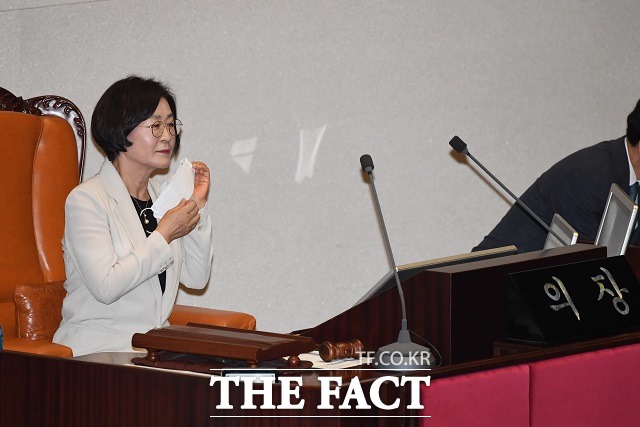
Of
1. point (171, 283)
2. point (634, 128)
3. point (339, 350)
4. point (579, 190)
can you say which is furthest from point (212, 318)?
point (634, 128)

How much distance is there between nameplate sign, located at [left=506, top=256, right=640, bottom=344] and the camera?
2.06 meters

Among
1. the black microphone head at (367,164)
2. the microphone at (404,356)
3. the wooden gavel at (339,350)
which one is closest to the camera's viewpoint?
the microphone at (404,356)

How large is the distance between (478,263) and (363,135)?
213 cm

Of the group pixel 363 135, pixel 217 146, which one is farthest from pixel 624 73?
pixel 217 146

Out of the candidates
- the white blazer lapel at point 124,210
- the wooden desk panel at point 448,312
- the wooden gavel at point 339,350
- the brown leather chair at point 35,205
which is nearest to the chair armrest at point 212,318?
the brown leather chair at point 35,205

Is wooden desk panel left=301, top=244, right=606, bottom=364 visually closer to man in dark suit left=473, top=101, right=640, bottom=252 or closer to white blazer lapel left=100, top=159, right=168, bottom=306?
white blazer lapel left=100, top=159, right=168, bottom=306

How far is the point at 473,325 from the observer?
2061 mm

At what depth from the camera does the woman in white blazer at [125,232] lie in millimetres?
2562

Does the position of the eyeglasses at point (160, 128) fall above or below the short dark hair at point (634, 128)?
below

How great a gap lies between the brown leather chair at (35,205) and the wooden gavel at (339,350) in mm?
1040

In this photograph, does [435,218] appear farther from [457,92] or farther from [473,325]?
[473,325]

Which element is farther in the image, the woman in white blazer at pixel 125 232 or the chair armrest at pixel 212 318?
the chair armrest at pixel 212 318

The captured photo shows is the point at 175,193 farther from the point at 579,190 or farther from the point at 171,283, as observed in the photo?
the point at 579,190

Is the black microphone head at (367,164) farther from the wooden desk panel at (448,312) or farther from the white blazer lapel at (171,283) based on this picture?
the white blazer lapel at (171,283)
